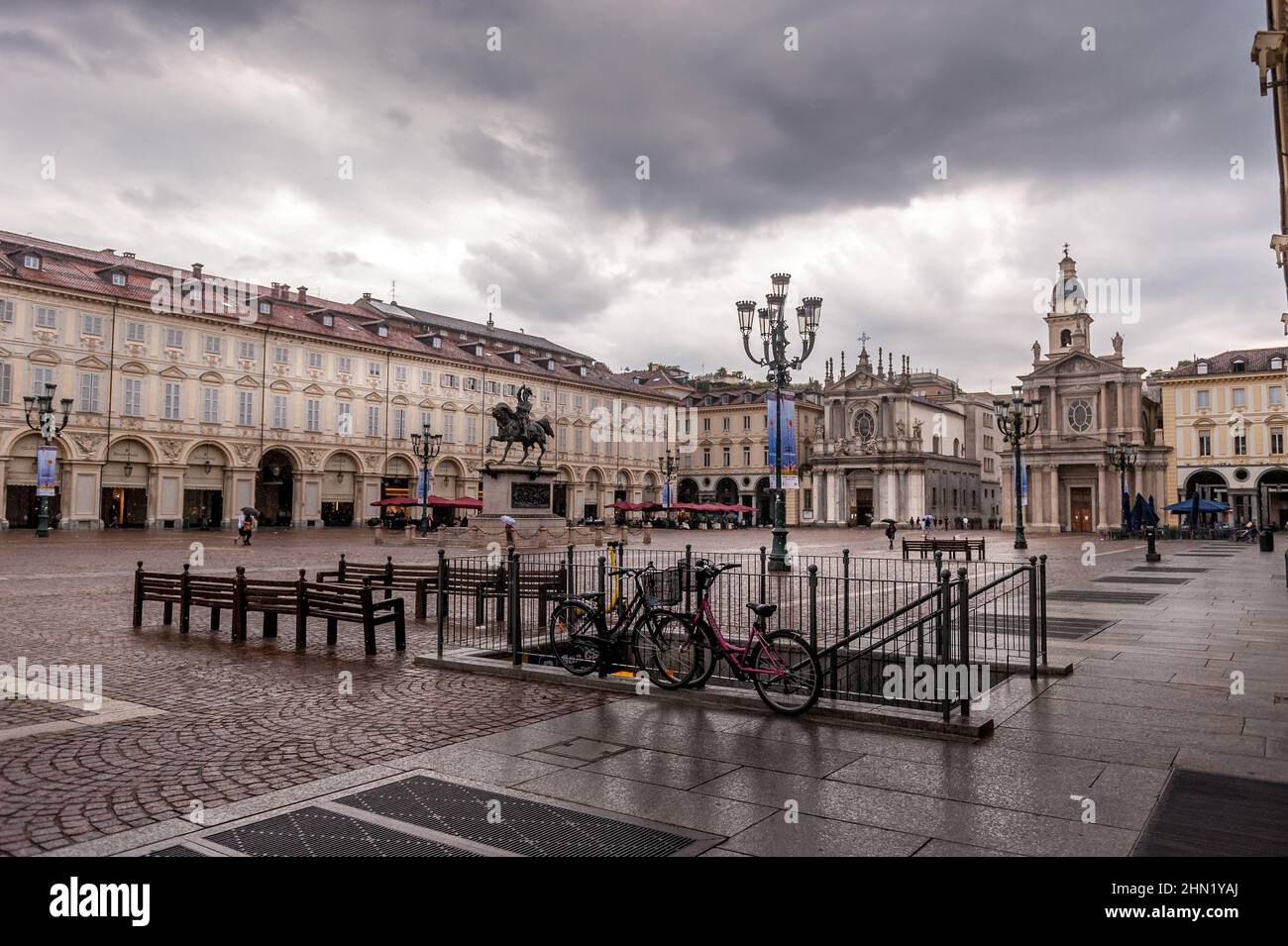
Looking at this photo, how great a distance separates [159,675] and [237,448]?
52.7m

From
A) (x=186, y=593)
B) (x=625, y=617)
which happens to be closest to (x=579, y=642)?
(x=625, y=617)

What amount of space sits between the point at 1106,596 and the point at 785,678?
13.2 meters

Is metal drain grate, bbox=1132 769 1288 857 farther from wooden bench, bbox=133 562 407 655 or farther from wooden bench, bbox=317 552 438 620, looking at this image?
wooden bench, bbox=317 552 438 620

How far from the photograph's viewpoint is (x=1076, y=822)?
5.03 metres

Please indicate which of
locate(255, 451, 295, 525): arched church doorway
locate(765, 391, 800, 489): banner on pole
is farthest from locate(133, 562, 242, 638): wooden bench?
locate(255, 451, 295, 525): arched church doorway

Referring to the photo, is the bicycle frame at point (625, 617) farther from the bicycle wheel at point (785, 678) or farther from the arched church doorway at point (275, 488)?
the arched church doorway at point (275, 488)

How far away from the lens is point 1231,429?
70188 millimetres

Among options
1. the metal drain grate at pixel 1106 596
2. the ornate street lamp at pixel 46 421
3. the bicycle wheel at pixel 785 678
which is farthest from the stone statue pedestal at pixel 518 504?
the bicycle wheel at pixel 785 678

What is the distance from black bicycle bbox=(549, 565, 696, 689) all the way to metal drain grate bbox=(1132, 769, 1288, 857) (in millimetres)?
4238

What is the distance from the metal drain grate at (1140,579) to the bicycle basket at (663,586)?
1642cm

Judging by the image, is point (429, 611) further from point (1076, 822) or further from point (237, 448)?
point (237, 448)

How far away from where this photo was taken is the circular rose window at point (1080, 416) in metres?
72.8

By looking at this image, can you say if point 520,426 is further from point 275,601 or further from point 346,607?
point 346,607
